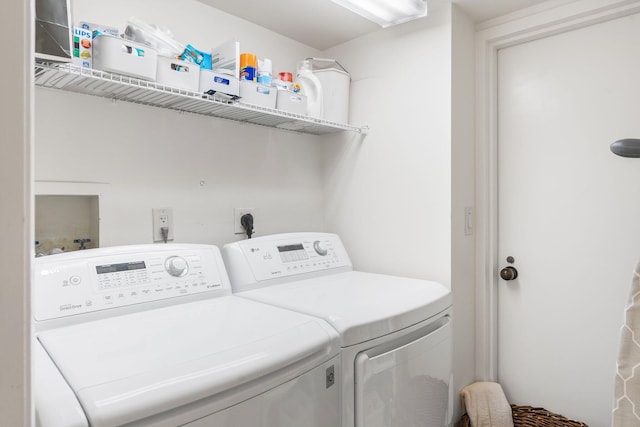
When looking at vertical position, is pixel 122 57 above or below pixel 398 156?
above

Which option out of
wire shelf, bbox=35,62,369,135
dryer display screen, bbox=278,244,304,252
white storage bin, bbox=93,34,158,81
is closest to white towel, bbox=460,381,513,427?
dryer display screen, bbox=278,244,304,252

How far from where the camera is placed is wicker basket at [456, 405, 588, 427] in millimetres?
1757

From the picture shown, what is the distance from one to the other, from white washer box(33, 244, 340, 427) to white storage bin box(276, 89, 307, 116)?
71 centimetres

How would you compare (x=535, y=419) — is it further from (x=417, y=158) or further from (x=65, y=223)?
(x=65, y=223)

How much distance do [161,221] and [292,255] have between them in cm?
55

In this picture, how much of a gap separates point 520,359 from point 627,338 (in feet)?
4.39

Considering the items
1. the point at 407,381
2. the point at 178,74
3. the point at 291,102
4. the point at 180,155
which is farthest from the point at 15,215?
the point at 291,102

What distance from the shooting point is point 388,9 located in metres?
1.69

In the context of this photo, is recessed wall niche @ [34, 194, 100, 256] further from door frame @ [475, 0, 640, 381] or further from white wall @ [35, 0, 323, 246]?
door frame @ [475, 0, 640, 381]

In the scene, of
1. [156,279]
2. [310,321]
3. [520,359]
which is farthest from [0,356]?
[520,359]

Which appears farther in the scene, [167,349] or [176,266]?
[176,266]

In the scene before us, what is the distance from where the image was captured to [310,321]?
1.09 metres

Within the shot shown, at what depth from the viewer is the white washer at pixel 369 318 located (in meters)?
1.11

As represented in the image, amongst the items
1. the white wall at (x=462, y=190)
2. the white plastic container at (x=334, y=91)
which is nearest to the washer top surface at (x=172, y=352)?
the white wall at (x=462, y=190)
